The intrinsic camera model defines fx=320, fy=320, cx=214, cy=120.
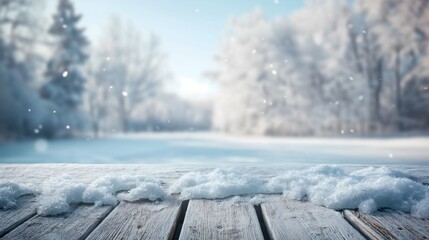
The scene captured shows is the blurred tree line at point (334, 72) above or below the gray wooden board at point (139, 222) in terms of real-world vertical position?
above

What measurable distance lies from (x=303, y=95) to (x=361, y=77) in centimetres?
423

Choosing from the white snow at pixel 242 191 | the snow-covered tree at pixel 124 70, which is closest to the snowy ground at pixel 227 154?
the white snow at pixel 242 191

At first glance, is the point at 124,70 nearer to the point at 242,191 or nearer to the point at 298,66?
the point at 298,66

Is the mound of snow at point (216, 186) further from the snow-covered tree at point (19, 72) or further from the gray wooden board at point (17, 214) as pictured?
the snow-covered tree at point (19, 72)

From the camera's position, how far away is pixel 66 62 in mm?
20516

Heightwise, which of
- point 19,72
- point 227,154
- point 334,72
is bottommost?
point 227,154

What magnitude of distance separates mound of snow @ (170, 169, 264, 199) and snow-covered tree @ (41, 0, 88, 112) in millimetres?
19958

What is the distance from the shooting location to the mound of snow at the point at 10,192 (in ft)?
4.00

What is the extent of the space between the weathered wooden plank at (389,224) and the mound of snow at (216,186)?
43 cm

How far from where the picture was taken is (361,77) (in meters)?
22.5

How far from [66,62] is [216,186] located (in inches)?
856

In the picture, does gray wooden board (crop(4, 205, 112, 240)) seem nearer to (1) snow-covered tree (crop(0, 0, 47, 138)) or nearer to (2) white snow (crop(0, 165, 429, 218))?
(2) white snow (crop(0, 165, 429, 218))

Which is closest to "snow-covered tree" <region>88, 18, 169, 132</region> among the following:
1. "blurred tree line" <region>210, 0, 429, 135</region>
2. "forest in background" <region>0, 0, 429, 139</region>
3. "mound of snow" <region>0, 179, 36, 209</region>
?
"forest in background" <region>0, 0, 429, 139</region>

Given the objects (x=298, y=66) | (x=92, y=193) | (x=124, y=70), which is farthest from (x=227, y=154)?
(x=124, y=70)
